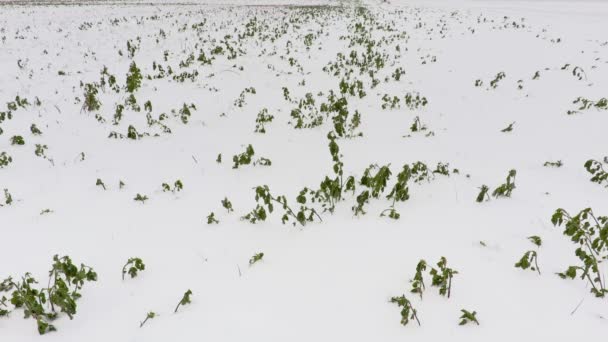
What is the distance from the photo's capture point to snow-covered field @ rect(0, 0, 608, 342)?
352 cm

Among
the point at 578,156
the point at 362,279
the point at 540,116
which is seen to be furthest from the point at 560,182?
the point at 362,279

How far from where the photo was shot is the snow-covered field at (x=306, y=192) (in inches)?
139

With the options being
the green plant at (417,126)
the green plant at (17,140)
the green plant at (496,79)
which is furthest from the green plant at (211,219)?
the green plant at (496,79)

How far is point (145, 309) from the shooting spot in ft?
12.0

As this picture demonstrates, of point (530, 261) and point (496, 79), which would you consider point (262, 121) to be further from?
point (496, 79)

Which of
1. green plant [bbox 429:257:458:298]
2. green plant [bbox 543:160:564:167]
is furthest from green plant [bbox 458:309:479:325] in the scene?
green plant [bbox 543:160:564:167]

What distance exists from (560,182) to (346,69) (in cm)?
863

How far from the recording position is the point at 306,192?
17.9ft

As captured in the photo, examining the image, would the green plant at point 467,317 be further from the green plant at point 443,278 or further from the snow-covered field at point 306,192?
the green plant at point 443,278

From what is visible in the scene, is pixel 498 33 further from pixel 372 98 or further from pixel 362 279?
pixel 362 279

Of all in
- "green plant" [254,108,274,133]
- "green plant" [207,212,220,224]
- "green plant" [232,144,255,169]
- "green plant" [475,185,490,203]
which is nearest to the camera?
"green plant" [207,212,220,224]

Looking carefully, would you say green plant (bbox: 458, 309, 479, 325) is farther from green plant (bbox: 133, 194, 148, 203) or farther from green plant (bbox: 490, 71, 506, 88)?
green plant (bbox: 490, 71, 506, 88)

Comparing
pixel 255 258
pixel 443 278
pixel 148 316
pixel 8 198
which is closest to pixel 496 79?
pixel 443 278

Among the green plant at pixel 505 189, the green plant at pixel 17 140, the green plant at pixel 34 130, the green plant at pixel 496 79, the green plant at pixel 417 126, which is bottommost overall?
the green plant at pixel 505 189
